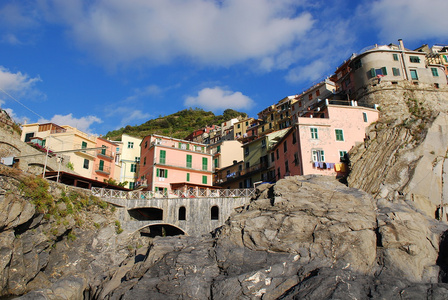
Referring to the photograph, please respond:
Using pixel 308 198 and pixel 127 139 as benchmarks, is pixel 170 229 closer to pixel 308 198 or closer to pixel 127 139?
pixel 308 198

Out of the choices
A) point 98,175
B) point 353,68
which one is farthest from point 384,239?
point 98,175

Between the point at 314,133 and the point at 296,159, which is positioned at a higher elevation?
the point at 314,133

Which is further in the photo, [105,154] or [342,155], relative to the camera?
[105,154]

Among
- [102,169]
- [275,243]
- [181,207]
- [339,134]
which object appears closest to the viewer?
[275,243]

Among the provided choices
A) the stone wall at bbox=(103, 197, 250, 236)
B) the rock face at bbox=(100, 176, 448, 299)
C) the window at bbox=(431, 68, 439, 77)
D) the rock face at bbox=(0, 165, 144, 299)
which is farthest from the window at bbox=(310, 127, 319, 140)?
the rock face at bbox=(0, 165, 144, 299)

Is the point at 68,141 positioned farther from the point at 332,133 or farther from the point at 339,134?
the point at 339,134

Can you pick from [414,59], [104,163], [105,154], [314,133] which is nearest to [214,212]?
[314,133]

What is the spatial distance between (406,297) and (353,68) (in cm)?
3876

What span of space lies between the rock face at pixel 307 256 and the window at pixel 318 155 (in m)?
8.48

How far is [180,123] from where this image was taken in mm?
139750

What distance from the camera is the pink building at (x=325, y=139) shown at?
44969mm

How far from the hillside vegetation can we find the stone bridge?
76.2 metres

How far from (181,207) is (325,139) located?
1948cm

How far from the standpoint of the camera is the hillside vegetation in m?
127
